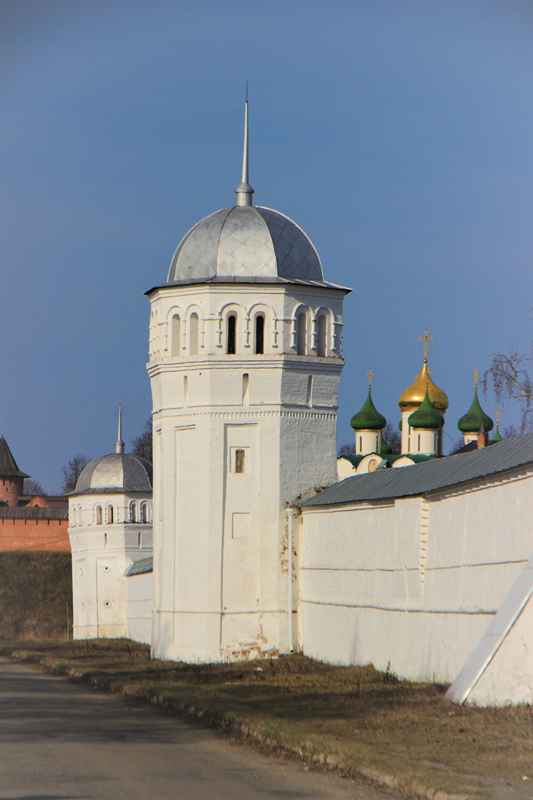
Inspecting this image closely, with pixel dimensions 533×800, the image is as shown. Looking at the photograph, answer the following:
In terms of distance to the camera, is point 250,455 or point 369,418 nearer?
point 250,455

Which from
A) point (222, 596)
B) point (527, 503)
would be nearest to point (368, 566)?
point (222, 596)

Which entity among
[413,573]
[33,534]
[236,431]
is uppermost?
[236,431]

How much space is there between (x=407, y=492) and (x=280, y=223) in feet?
26.3

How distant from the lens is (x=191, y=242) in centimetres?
2195

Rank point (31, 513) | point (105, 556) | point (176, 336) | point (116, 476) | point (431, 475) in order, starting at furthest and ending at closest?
point (31, 513) < point (116, 476) < point (105, 556) < point (176, 336) < point (431, 475)

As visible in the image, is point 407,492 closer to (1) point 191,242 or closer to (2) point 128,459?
(1) point 191,242

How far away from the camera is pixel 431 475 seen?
54.0ft

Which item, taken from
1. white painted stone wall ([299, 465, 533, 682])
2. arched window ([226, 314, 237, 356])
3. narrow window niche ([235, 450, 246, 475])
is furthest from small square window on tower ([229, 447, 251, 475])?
arched window ([226, 314, 237, 356])

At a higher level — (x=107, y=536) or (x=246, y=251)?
(x=246, y=251)

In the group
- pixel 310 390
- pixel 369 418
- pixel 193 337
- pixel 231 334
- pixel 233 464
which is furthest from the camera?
pixel 369 418

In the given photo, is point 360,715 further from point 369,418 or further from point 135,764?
point 369,418

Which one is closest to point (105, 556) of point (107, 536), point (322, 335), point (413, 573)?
point (107, 536)

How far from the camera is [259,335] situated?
21234 mm

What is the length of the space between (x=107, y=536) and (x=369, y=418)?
1894cm
